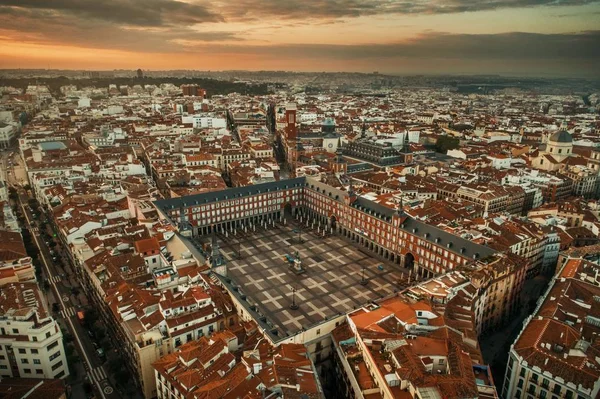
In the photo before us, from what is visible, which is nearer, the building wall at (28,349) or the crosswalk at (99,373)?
the building wall at (28,349)

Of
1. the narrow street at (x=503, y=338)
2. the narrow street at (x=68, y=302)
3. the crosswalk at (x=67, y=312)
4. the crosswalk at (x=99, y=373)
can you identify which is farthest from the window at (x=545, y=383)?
the crosswalk at (x=67, y=312)

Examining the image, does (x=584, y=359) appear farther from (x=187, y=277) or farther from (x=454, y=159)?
(x=454, y=159)

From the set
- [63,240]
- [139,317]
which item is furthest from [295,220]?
[139,317]

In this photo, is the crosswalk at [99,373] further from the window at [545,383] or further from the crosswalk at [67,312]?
the window at [545,383]

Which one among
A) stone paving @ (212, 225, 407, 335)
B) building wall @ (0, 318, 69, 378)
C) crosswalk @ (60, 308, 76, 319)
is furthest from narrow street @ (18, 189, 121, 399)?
stone paving @ (212, 225, 407, 335)

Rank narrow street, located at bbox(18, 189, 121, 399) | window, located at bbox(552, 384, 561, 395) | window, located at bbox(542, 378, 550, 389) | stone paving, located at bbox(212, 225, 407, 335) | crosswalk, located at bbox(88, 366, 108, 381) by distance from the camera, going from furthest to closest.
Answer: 1. stone paving, located at bbox(212, 225, 407, 335)
2. crosswalk, located at bbox(88, 366, 108, 381)
3. narrow street, located at bbox(18, 189, 121, 399)
4. window, located at bbox(542, 378, 550, 389)
5. window, located at bbox(552, 384, 561, 395)

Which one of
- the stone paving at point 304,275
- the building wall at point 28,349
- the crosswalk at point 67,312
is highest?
the building wall at point 28,349

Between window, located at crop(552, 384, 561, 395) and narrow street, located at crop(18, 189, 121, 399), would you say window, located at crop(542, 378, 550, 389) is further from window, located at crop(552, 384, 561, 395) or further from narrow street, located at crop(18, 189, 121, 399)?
narrow street, located at crop(18, 189, 121, 399)
